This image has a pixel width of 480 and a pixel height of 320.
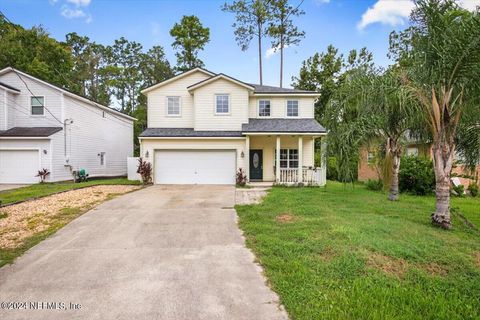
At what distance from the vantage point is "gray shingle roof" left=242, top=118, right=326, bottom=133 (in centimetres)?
1512

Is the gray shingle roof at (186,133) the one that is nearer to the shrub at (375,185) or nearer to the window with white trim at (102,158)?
the window with white trim at (102,158)

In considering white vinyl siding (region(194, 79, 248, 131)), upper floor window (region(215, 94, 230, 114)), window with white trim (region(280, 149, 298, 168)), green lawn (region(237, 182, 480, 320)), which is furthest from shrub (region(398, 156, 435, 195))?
upper floor window (region(215, 94, 230, 114))

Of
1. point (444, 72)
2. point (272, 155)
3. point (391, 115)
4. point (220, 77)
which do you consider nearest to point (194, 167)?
point (272, 155)

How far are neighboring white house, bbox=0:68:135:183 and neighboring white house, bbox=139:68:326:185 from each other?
5143 mm

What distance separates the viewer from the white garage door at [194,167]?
15945mm

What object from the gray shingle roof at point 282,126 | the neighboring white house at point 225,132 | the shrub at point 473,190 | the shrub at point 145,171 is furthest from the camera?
the neighboring white house at point 225,132

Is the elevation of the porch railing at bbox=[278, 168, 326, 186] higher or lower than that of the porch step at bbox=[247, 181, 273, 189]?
higher

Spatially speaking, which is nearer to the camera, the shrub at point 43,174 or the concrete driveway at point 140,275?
the concrete driveway at point 140,275

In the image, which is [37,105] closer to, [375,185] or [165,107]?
[165,107]

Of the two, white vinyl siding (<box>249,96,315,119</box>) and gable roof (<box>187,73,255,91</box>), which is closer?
gable roof (<box>187,73,255,91</box>)

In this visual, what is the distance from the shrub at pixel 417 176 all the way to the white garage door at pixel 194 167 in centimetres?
889

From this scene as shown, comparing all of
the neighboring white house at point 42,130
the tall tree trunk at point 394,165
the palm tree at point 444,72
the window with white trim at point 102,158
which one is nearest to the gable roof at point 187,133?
the neighboring white house at point 42,130

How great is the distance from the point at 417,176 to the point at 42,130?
67.8ft

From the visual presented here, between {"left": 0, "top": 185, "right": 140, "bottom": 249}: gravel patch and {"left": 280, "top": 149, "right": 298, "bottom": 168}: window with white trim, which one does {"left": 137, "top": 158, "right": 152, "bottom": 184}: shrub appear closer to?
{"left": 0, "top": 185, "right": 140, "bottom": 249}: gravel patch
